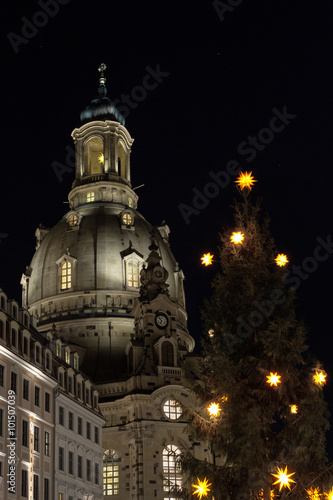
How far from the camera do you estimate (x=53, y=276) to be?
366 ft

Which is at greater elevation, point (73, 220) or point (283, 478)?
point (73, 220)

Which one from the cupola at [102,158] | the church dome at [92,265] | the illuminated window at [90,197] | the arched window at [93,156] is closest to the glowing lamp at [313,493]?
the church dome at [92,265]

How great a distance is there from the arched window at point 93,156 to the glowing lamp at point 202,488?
98902 millimetres

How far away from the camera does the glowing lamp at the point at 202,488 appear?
31.5 m

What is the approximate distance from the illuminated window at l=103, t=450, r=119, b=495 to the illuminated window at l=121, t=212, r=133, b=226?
34101mm

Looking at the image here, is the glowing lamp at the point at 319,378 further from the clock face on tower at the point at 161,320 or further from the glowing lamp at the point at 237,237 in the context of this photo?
the clock face on tower at the point at 161,320

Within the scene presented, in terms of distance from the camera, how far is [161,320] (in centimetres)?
10238

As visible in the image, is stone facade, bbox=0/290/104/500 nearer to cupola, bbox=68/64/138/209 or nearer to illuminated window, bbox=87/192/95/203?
illuminated window, bbox=87/192/95/203

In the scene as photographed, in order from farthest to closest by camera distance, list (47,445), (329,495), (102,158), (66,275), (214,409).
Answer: (102,158) → (66,275) → (47,445) → (214,409) → (329,495)

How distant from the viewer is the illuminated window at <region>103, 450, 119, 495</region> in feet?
305

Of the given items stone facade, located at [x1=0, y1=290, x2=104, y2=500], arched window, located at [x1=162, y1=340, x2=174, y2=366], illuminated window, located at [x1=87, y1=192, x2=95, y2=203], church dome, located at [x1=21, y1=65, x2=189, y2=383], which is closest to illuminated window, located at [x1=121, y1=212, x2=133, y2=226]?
church dome, located at [x1=21, y1=65, x2=189, y2=383]

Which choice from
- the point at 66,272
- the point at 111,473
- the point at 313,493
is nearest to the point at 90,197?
the point at 66,272

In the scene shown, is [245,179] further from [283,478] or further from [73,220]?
[73,220]

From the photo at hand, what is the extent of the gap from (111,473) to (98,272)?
27378 millimetres
